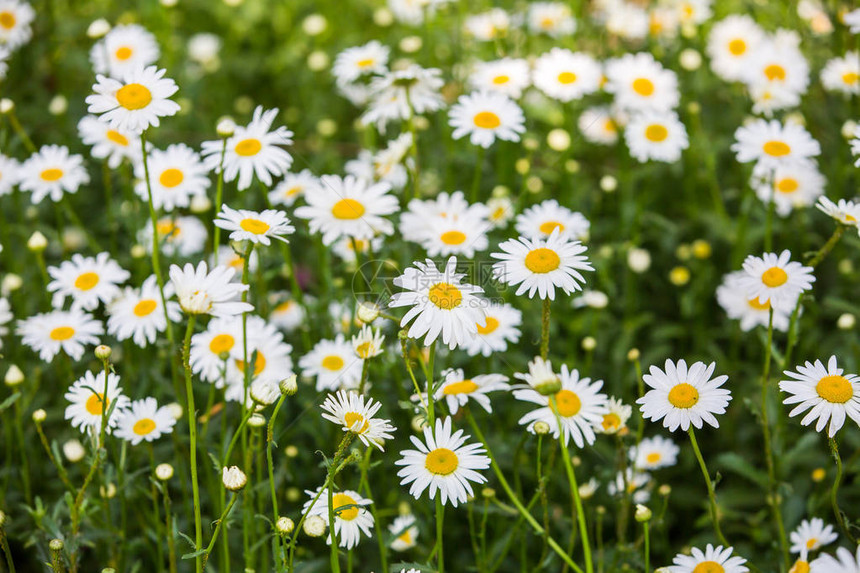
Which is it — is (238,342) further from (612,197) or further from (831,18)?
(831,18)

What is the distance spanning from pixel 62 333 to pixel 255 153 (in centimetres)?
83

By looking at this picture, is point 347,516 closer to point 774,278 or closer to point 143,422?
point 143,422

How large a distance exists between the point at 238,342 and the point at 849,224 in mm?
1749

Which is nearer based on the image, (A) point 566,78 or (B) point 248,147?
(B) point 248,147

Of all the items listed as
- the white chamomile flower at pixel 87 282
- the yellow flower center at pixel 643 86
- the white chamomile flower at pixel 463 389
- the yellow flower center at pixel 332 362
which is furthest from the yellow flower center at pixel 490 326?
the yellow flower center at pixel 643 86

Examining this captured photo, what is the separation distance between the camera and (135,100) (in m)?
2.18

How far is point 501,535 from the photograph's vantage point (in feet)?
8.16

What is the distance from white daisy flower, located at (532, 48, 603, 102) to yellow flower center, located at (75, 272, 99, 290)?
1.85 m

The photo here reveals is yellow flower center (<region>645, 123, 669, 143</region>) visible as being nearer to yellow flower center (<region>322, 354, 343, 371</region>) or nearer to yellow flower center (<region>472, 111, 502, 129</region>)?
yellow flower center (<region>472, 111, 502, 129</region>)

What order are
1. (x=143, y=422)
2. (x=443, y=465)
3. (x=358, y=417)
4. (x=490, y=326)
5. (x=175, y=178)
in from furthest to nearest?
(x=175, y=178) → (x=490, y=326) → (x=143, y=422) → (x=443, y=465) → (x=358, y=417)

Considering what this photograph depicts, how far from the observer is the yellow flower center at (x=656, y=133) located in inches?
125

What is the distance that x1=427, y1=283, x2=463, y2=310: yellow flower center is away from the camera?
1905 mm

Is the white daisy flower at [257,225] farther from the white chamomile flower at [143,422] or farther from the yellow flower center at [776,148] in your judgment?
the yellow flower center at [776,148]

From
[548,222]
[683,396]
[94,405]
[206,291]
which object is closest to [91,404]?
[94,405]
